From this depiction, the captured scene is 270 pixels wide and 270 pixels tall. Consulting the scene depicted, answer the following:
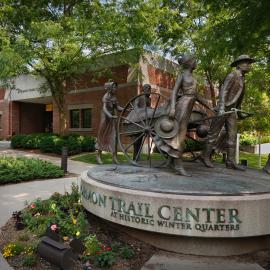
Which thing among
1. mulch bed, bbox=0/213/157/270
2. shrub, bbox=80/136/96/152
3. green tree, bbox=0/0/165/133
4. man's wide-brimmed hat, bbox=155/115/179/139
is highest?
green tree, bbox=0/0/165/133

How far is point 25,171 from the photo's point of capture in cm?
1079

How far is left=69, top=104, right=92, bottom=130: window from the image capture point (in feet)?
82.1

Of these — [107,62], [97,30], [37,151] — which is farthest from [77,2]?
[37,151]

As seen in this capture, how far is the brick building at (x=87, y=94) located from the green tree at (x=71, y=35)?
229cm

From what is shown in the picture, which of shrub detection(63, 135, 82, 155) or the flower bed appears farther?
shrub detection(63, 135, 82, 155)

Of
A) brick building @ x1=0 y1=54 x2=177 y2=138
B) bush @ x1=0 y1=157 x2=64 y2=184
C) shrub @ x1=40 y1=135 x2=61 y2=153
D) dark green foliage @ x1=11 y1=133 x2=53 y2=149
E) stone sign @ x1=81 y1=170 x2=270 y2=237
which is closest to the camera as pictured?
stone sign @ x1=81 y1=170 x2=270 y2=237

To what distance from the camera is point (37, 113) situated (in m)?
35.0

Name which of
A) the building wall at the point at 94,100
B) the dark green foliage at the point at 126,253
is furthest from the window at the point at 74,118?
the dark green foliage at the point at 126,253

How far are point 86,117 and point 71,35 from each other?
382 inches

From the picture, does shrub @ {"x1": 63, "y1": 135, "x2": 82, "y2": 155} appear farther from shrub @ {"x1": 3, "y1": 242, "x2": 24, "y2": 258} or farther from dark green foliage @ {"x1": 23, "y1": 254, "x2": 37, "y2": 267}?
dark green foliage @ {"x1": 23, "y1": 254, "x2": 37, "y2": 267}

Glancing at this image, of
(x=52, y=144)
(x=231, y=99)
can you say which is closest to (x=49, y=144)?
(x=52, y=144)

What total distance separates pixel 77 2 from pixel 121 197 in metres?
19.0

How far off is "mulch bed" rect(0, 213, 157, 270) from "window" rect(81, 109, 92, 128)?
19.0m

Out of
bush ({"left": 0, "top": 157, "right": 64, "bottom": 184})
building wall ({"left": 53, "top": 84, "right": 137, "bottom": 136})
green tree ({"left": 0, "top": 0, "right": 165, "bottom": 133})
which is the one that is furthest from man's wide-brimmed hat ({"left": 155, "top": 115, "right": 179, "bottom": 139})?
building wall ({"left": 53, "top": 84, "right": 137, "bottom": 136})
